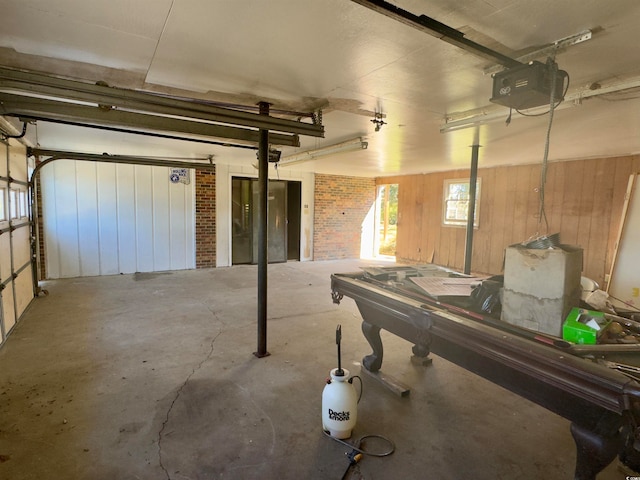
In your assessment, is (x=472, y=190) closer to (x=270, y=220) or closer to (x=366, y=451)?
(x=366, y=451)

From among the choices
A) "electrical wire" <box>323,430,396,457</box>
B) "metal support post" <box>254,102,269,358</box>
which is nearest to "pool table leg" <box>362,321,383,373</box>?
"electrical wire" <box>323,430,396,457</box>

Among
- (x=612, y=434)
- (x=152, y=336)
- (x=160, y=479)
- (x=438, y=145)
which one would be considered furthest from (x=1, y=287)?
(x=438, y=145)

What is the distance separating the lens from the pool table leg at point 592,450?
1258mm

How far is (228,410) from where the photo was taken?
2375 mm

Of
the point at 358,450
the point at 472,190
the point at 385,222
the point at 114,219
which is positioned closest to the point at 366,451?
the point at 358,450

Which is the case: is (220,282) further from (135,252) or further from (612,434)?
(612,434)

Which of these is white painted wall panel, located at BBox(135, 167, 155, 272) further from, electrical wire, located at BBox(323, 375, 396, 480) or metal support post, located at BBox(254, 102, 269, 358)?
electrical wire, located at BBox(323, 375, 396, 480)

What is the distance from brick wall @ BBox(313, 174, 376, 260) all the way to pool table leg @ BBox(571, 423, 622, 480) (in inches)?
308

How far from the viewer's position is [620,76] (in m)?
2.37

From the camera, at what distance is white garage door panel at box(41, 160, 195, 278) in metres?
6.18

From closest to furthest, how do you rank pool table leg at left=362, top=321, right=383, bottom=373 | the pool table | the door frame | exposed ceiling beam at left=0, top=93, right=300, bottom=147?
1. the pool table
2. exposed ceiling beam at left=0, top=93, right=300, bottom=147
3. pool table leg at left=362, top=321, right=383, bottom=373
4. the door frame

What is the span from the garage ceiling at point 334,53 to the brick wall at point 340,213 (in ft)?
17.4

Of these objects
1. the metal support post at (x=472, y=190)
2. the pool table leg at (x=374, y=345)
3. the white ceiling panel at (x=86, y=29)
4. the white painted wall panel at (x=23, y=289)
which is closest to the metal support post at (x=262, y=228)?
the pool table leg at (x=374, y=345)

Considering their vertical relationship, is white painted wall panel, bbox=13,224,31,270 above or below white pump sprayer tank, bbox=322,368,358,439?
above
